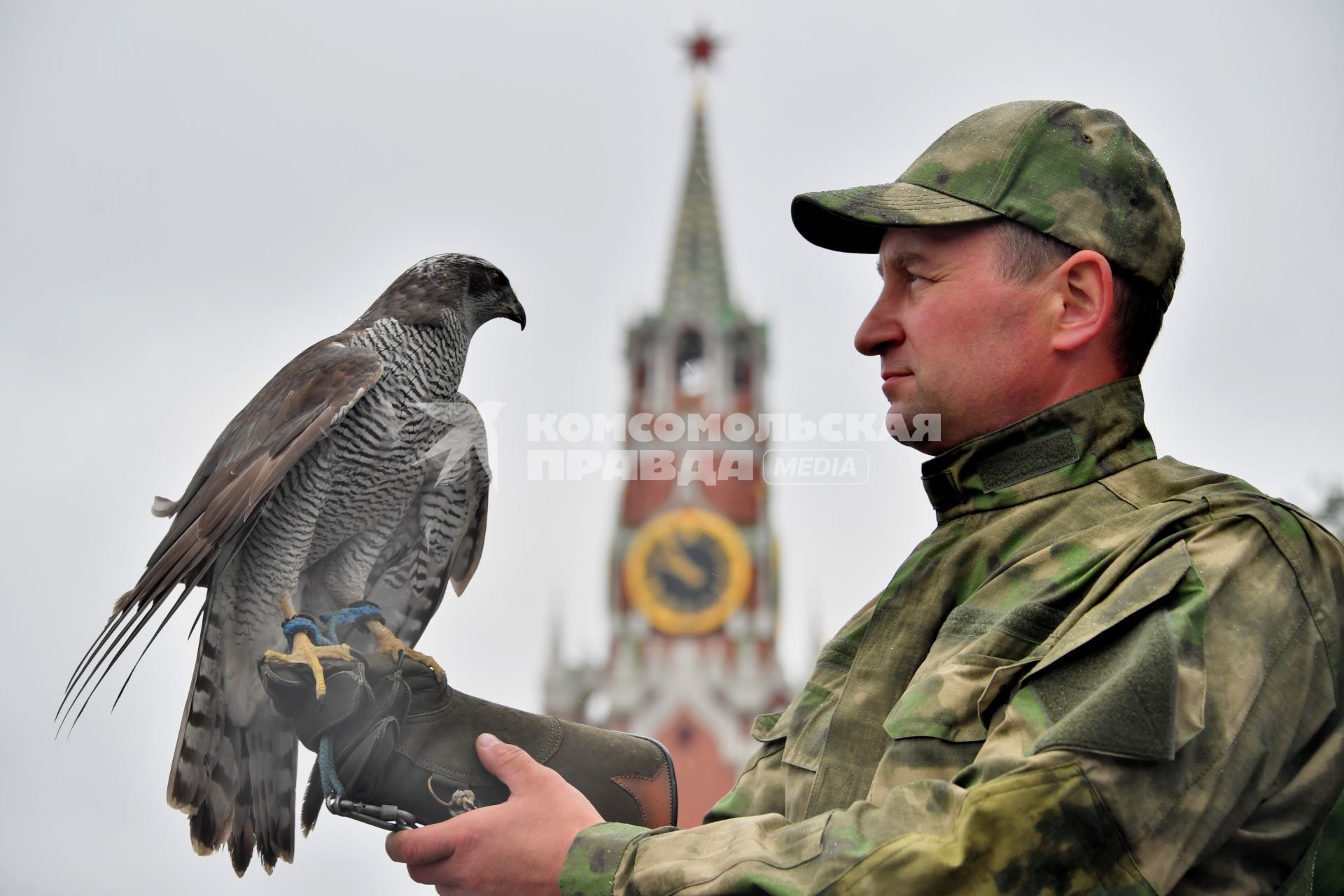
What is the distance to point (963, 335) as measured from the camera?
1.37 meters

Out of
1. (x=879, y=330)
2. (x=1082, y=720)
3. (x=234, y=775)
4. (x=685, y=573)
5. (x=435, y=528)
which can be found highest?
(x=685, y=573)

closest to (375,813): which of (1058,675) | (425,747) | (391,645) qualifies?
(425,747)

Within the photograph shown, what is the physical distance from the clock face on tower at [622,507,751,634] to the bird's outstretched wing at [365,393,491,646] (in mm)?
29296

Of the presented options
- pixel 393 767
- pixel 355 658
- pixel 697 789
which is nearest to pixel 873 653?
pixel 393 767

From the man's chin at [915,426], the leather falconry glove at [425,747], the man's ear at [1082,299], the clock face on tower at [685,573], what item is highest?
the clock face on tower at [685,573]

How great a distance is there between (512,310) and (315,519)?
54 cm

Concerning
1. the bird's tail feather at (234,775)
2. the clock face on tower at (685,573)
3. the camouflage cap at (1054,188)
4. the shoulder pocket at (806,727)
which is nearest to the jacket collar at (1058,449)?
the camouflage cap at (1054,188)

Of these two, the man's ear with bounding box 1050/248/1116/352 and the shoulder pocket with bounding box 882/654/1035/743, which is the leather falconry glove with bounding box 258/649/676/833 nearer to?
the shoulder pocket with bounding box 882/654/1035/743

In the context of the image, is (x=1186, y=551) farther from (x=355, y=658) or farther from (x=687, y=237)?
(x=687, y=237)

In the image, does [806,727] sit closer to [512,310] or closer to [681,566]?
[512,310]

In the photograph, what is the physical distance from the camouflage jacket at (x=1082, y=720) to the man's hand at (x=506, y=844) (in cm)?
6

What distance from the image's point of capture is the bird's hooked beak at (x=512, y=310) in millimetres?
2279

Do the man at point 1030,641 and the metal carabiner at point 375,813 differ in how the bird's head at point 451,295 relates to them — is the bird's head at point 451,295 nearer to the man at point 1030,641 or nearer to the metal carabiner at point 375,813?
the man at point 1030,641

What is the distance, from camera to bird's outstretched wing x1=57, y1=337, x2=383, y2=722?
1686 mm
